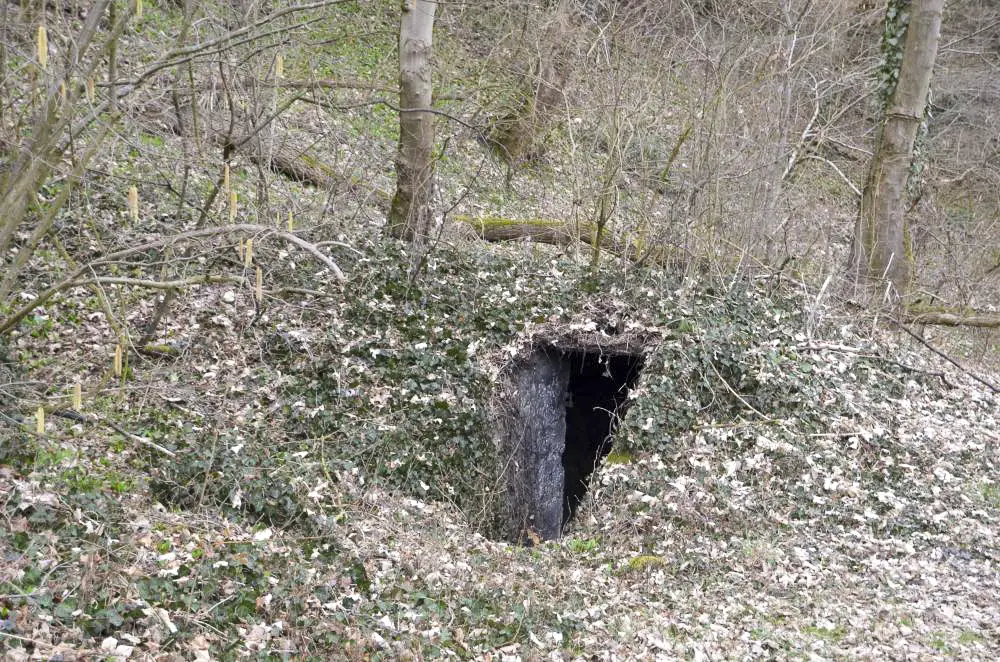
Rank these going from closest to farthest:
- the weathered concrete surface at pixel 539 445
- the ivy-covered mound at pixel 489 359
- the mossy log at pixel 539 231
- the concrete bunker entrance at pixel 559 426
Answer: the ivy-covered mound at pixel 489 359
the weathered concrete surface at pixel 539 445
the concrete bunker entrance at pixel 559 426
the mossy log at pixel 539 231

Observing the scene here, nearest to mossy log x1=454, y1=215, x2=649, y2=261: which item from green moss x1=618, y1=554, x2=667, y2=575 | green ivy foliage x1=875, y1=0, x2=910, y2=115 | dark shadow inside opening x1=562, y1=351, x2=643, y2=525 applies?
dark shadow inside opening x1=562, y1=351, x2=643, y2=525

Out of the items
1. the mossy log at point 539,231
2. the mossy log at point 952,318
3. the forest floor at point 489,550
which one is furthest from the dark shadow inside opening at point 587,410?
the mossy log at point 952,318

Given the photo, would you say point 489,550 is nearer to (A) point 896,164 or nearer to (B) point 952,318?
(B) point 952,318

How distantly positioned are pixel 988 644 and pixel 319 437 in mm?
5599

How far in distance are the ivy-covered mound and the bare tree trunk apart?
0.63 m

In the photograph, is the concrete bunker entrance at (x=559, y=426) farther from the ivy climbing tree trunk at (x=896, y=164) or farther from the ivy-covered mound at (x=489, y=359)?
the ivy climbing tree trunk at (x=896, y=164)

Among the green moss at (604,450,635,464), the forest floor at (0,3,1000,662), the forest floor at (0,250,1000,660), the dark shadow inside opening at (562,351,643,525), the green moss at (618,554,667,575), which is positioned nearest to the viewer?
the forest floor at (0,250,1000,660)

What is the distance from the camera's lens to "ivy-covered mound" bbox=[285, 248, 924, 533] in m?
8.02

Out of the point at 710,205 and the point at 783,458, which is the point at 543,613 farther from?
the point at 710,205

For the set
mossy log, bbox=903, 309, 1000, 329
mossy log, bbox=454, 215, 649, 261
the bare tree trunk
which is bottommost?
mossy log, bbox=903, 309, 1000, 329

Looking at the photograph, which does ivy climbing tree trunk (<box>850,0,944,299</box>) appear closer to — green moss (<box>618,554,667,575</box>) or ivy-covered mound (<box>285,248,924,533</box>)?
ivy-covered mound (<box>285,248,924,533</box>)

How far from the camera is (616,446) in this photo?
8.61 m

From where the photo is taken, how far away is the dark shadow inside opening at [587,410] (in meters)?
10.7

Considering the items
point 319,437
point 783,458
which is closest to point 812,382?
point 783,458
